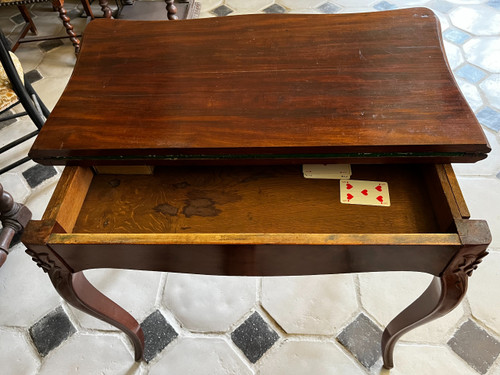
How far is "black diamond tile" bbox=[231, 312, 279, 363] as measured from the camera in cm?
111

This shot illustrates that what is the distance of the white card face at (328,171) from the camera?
0.82 metres

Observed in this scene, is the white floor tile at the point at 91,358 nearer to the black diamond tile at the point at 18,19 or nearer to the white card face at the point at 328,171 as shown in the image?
the white card face at the point at 328,171

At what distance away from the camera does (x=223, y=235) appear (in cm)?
63

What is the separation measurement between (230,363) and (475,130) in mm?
865

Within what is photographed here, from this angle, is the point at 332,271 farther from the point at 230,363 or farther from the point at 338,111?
the point at 230,363

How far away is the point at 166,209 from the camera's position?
2.62 ft

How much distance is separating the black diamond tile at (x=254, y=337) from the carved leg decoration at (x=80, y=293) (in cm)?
28

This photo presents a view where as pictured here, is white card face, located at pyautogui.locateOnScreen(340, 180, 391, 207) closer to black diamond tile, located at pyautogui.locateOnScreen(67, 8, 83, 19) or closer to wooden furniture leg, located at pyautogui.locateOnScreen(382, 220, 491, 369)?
wooden furniture leg, located at pyautogui.locateOnScreen(382, 220, 491, 369)

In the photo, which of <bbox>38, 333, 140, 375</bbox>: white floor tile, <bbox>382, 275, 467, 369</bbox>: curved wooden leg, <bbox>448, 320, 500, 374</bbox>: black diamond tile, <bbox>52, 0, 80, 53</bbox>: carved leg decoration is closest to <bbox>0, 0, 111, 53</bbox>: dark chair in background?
<bbox>52, 0, 80, 53</bbox>: carved leg decoration

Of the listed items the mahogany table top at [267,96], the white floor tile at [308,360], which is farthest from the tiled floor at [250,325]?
the mahogany table top at [267,96]

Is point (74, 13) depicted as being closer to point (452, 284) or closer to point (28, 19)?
point (28, 19)

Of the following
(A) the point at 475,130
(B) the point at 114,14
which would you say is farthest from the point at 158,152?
(B) the point at 114,14

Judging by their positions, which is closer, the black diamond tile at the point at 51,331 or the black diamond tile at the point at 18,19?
the black diamond tile at the point at 51,331

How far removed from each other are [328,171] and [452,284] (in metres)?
0.32
